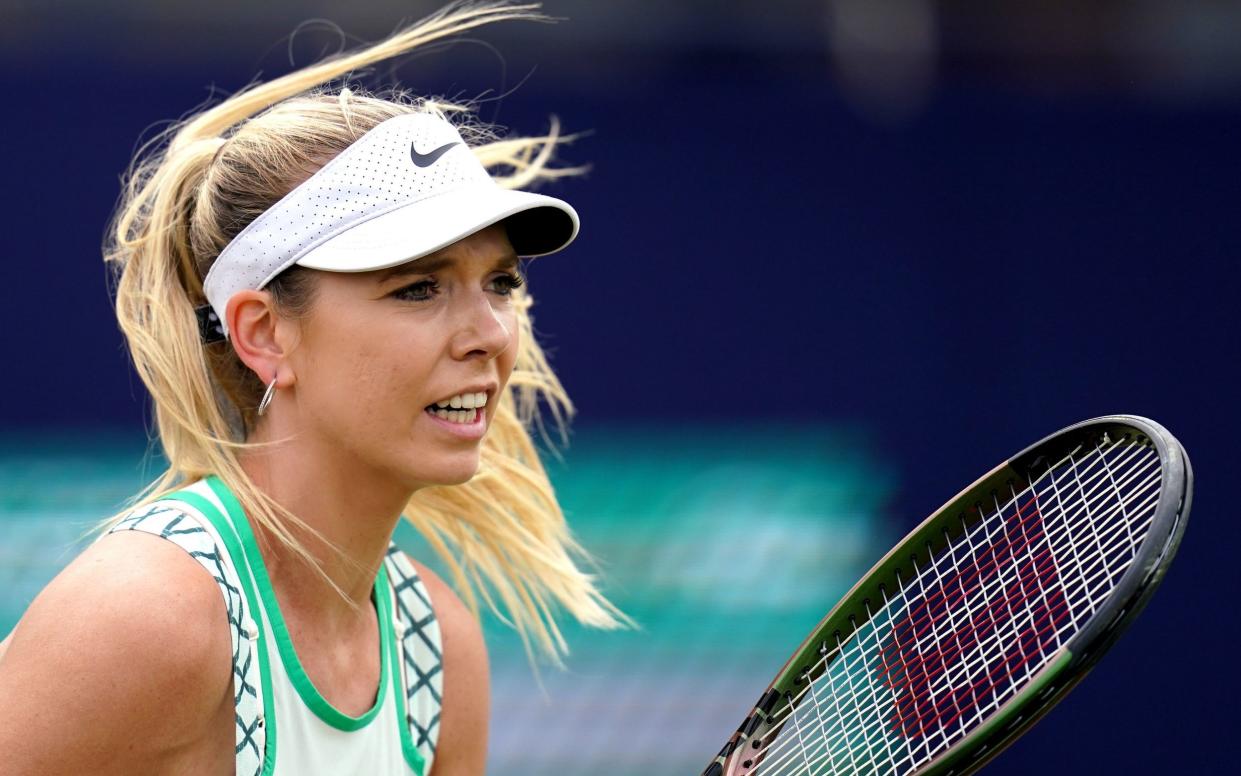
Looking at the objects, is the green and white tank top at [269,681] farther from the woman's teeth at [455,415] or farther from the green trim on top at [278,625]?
the woman's teeth at [455,415]

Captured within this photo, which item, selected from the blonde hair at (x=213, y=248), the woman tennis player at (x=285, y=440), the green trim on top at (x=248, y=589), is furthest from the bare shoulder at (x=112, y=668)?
the blonde hair at (x=213, y=248)

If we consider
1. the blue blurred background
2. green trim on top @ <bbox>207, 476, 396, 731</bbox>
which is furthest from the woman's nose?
the blue blurred background

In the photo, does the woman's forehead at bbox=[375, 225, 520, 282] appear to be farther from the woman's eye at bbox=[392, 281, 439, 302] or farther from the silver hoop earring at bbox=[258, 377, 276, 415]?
the silver hoop earring at bbox=[258, 377, 276, 415]

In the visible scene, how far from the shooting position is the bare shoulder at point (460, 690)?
2.41 meters

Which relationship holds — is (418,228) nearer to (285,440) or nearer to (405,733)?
(285,440)

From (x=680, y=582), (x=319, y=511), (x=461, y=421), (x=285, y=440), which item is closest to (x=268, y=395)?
(x=285, y=440)

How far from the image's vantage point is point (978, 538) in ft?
8.80

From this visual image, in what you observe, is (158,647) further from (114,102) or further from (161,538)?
(114,102)

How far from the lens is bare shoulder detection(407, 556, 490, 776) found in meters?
2.41

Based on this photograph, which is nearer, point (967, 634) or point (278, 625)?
point (278, 625)

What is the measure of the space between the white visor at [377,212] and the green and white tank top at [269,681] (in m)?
0.30

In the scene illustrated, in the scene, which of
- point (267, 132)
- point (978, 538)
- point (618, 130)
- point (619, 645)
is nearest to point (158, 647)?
point (267, 132)

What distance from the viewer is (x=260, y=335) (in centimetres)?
211

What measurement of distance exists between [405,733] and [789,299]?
6.94 ft
